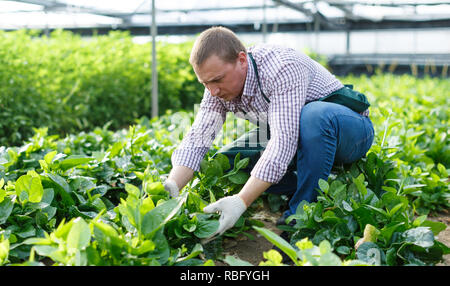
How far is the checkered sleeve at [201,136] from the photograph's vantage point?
85.4 inches

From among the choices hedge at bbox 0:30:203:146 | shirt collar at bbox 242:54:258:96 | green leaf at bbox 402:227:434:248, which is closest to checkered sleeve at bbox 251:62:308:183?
shirt collar at bbox 242:54:258:96

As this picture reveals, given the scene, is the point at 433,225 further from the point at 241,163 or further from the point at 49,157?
the point at 49,157

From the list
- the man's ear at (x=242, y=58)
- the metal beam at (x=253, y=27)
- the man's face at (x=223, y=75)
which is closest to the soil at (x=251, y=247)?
the man's face at (x=223, y=75)

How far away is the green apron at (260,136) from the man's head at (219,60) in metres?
0.14

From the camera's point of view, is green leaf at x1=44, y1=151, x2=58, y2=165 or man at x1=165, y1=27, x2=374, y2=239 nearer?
man at x1=165, y1=27, x2=374, y2=239

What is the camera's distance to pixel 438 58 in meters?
18.1

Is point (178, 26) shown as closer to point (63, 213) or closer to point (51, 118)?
point (51, 118)

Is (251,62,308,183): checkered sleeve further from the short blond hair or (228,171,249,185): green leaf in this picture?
(228,171,249,185): green leaf

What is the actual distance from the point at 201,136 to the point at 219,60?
1.57ft

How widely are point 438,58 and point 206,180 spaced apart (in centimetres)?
1840

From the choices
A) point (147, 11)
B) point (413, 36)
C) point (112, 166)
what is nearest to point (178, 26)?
point (147, 11)

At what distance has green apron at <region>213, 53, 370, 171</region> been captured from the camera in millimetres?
2262

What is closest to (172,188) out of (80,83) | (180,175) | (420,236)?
(180,175)

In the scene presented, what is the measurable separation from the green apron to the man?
4 centimetres
